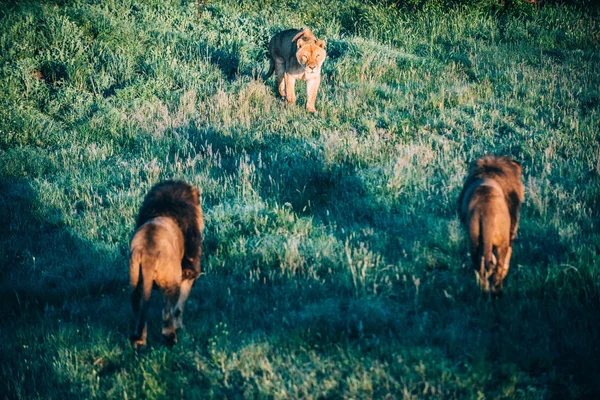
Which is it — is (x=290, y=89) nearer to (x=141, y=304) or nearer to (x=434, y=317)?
(x=434, y=317)

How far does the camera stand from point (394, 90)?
34.1 feet

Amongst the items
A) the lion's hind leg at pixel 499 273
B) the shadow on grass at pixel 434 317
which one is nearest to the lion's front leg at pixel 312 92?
the shadow on grass at pixel 434 317

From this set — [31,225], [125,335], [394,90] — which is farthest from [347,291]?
[394,90]

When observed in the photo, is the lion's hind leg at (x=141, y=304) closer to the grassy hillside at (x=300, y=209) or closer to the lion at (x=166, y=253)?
the lion at (x=166, y=253)

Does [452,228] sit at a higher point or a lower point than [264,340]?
higher

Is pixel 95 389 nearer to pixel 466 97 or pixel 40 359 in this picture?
pixel 40 359

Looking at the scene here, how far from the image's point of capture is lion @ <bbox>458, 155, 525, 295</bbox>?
421cm

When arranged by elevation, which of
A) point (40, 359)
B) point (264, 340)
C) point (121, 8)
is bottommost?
Result: point (40, 359)

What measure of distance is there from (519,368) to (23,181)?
7485 mm

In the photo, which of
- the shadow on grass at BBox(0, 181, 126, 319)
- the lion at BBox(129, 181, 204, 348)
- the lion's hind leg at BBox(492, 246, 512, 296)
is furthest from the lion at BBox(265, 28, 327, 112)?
the lion's hind leg at BBox(492, 246, 512, 296)

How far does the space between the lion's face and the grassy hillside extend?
2.31ft

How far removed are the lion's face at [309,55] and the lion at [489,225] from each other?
5567 millimetres

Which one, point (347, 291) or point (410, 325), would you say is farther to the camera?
point (347, 291)

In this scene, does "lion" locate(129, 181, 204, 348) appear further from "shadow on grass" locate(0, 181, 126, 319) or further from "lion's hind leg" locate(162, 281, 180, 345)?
"shadow on grass" locate(0, 181, 126, 319)
